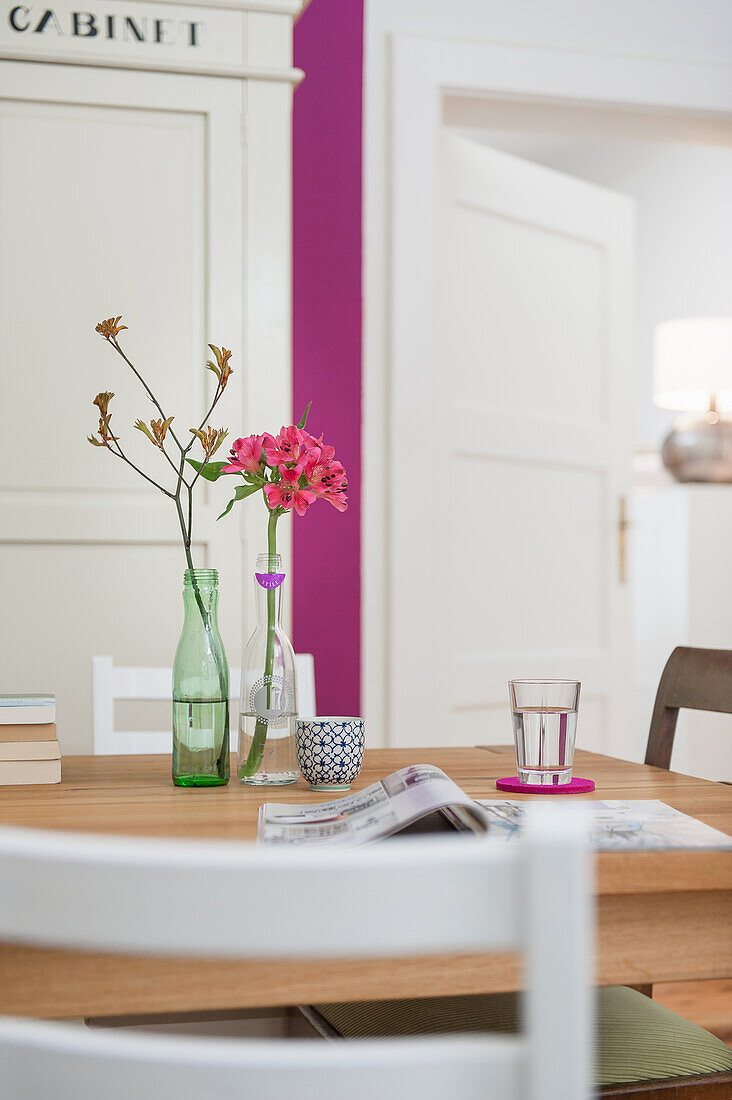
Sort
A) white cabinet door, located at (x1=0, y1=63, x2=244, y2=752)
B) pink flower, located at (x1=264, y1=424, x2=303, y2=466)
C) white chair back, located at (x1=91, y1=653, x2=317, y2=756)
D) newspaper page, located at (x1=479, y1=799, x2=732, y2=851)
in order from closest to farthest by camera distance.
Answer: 1. newspaper page, located at (x1=479, y1=799, x2=732, y2=851)
2. pink flower, located at (x1=264, y1=424, x2=303, y2=466)
3. white chair back, located at (x1=91, y1=653, x2=317, y2=756)
4. white cabinet door, located at (x1=0, y1=63, x2=244, y2=752)

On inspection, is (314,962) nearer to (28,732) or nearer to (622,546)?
(28,732)

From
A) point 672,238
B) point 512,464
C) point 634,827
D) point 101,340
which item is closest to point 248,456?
point 634,827

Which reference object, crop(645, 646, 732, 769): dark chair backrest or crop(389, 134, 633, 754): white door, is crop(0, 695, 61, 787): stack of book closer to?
crop(645, 646, 732, 769): dark chair backrest

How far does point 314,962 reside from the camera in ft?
2.70

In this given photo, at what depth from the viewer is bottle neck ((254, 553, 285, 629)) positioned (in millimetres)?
1256

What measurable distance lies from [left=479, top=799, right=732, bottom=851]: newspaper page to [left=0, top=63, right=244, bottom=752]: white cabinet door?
4.29 ft

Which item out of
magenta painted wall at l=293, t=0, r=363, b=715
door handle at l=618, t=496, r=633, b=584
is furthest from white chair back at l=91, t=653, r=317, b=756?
door handle at l=618, t=496, r=633, b=584

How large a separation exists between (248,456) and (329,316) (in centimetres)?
163

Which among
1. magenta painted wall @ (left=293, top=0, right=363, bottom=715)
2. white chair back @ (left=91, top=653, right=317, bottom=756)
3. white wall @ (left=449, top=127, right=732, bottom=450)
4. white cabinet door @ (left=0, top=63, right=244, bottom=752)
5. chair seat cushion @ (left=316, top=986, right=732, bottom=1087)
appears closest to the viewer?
chair seat cushion @ (left=316, top=986, right=732, bottom=1087)

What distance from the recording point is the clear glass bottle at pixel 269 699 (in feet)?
4.13

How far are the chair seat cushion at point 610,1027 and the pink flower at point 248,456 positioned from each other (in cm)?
61

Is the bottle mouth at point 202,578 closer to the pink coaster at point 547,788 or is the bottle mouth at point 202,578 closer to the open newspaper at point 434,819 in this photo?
the open newspaper at point 434,819

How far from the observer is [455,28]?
9.54ft

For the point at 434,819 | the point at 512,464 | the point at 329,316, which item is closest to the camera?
the point at 434,819
